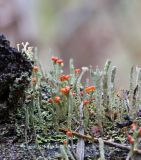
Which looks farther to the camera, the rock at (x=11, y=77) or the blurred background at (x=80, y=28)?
the blurred background at (x=80, y=28)

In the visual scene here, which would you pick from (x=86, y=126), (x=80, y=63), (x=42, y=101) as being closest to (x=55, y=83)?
(x=42, y=101)

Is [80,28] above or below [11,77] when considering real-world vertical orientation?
above

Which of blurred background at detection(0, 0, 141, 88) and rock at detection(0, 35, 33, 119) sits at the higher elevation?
blurred background at detection(0, 0, 141, 88)

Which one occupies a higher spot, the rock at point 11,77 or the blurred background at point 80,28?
the blurred background at point 80,28

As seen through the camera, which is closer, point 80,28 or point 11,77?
point 11,77
